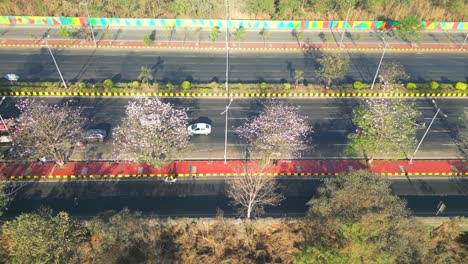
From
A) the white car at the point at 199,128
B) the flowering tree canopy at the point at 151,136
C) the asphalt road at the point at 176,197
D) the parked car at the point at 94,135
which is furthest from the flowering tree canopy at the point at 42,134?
the white car at the point at 199,128

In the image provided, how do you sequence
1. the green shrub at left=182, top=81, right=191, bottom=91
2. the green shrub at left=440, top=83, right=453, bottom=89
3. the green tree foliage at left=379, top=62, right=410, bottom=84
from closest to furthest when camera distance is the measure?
the green tree foliage at left=379, top=62, right=410, bottom=84 → the green shrub at left=182, top=81, right=191, bottom=91 → the green shrub at left=440, top=83, right=453, bottom=89

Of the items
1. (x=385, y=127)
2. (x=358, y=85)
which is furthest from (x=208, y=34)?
(x=385, y=127)

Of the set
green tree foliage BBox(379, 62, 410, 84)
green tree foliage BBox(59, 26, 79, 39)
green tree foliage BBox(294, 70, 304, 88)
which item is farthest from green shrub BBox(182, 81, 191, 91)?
green tree foliage BBox(379, 62, 410, 84)

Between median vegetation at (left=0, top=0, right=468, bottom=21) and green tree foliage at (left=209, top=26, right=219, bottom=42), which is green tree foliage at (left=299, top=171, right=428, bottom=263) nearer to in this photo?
green tree foliage at (left=209, top=26, right=219, bottom=42)

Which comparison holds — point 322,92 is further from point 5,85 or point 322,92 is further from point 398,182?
point 5,85

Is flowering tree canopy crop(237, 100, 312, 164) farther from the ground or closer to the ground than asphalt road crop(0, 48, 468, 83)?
closer to the ground

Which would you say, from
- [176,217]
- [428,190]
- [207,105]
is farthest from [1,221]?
[428,190]

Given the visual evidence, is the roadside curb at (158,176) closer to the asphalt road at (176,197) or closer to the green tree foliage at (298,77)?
the asphalt road at (176,197)

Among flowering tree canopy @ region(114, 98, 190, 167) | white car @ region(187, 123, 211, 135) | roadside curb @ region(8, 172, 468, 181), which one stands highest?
white car @ region(187, 123, 211, 135)
